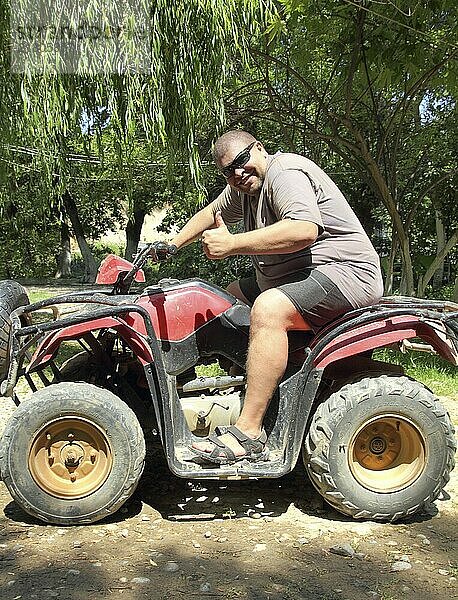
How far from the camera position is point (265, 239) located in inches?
135

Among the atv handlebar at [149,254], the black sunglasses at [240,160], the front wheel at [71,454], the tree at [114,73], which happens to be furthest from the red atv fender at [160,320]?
the tree at [114,73]

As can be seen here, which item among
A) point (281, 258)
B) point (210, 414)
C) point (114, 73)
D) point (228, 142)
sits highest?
point (114, 73)

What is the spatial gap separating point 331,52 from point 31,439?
25.1 ft

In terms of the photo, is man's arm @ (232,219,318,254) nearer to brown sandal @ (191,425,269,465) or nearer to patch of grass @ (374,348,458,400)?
brown sandal @ (191,425,269,465)

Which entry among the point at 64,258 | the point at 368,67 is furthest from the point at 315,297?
the point at 64,258

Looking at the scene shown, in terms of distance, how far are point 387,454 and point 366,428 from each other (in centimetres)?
20

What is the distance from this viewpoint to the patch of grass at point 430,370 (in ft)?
21.3

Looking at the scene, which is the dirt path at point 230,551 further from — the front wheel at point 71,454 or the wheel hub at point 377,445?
the wheel hub at point 377,445

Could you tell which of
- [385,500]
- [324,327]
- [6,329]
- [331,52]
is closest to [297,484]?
[385,500]

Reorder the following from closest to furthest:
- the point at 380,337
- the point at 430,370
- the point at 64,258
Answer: the point at 380,337, the point at 430,370, the point at 64,258

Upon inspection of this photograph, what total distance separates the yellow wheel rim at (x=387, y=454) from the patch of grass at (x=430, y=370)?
8.74 feet

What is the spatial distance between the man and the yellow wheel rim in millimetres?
503

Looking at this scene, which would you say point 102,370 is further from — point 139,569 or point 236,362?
point 139,569

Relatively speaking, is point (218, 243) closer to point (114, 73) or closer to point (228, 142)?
point (228, 142)
